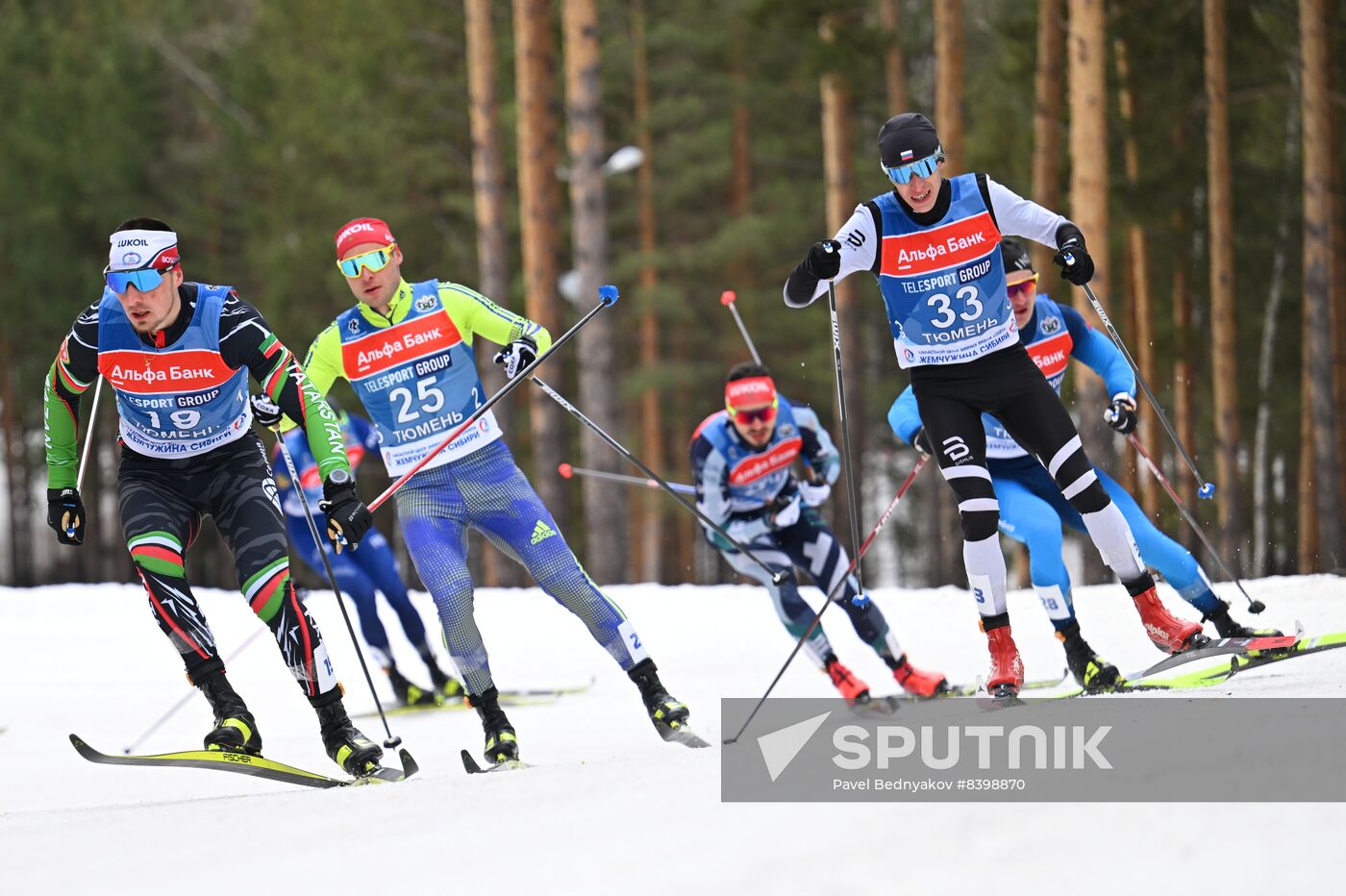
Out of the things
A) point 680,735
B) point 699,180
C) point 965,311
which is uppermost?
point 699,180

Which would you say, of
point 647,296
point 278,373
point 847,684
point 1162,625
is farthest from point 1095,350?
point 647,296

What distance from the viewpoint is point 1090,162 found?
1346 centimetres

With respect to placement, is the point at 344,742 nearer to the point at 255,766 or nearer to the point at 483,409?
the point at 255,766

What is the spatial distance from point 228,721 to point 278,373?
Result: 4.30 feet

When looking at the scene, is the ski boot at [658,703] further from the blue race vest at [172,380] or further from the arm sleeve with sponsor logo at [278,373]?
the blue race vest at [172,380]

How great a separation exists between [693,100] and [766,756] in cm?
2174

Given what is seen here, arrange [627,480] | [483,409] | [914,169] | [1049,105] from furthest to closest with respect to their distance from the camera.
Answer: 1. [1049,105]
2. [627,480]
3. [483,409]
4. [914,169]

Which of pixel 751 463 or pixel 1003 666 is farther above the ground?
pixel 751 463

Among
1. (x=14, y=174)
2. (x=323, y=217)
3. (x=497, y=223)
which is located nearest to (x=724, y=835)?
(x=497, y=223)

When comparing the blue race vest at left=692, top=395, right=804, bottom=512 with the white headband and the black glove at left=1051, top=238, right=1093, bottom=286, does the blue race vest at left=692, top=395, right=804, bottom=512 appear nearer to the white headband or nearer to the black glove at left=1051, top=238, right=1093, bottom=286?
the black glove at left=1051, top=238, right=1093, bottom=286

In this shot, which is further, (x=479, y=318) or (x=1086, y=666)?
(x=1086, y=666)

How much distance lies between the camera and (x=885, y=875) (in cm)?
312

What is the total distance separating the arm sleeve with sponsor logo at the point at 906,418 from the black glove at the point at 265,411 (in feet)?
9.01

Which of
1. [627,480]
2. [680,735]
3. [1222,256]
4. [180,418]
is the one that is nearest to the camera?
[180,418]
